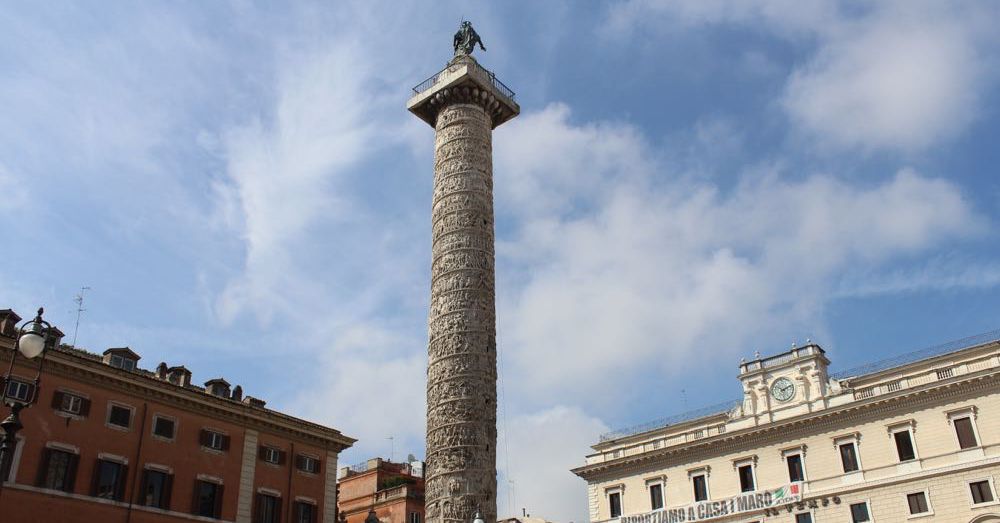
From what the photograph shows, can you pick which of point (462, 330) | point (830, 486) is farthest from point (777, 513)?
point (462, 330)

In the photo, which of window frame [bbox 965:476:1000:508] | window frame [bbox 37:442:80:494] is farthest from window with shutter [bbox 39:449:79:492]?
window frame [bbox 965:476:1000:508]

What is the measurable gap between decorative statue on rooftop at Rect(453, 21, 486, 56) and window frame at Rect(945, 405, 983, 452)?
14706 mm

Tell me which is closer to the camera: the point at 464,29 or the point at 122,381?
the point at 122,381

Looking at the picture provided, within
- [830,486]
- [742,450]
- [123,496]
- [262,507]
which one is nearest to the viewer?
[123,496]

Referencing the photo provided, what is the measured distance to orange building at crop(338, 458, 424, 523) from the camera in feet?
90.8

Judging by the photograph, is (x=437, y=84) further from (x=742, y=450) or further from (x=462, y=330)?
(x=742, y=450)

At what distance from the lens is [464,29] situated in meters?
21.7

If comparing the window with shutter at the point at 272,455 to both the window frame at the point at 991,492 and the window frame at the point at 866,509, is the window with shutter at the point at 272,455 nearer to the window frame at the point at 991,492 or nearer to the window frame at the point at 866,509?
the window frame at the point at 866,509

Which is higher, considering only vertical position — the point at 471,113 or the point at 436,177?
the point at 471,113

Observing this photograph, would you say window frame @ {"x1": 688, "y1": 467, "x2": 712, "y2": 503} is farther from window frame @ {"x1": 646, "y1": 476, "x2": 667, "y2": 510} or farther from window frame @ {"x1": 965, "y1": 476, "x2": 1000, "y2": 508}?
window frame @ {"x1": 965, "y1": 476, "x2": 1000, "y2": 508}

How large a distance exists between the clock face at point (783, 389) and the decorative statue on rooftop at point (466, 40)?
12.8 metres

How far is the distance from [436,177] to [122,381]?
8223 mm

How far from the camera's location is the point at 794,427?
2433 centimetres

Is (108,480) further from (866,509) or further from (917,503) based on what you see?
(917,503)
